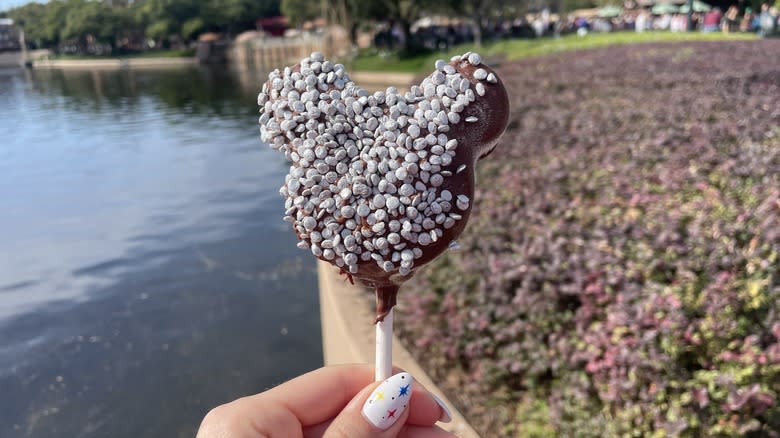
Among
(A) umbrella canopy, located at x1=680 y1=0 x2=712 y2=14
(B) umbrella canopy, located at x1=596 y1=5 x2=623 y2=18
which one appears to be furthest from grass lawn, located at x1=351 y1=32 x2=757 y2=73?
(B) umbrella canopy, located at x1=596 y1=5 x2=623 y2=18

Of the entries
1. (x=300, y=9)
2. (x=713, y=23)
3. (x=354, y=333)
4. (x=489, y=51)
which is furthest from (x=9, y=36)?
(x=354, y=333)

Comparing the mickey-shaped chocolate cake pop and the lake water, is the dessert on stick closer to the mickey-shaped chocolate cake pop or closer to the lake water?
the mickey-shaped chocolate cake pop

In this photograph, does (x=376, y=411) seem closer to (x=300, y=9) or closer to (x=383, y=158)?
(x=383, y=158)

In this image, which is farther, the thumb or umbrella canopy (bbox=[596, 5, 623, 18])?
umbrella canopy (bbox=[596, 5, 623, 18])

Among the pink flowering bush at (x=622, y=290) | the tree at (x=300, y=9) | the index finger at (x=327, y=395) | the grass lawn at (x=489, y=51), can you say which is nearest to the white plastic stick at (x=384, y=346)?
the index finger at (x=327, y=395)

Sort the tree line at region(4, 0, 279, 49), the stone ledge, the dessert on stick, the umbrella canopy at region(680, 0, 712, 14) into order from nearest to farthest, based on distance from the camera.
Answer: the dessert on stick < the stone ledge < the umbrella canopy at region(680, 0, 712, 14) < the tree line at region(4, 0, 279, 49)

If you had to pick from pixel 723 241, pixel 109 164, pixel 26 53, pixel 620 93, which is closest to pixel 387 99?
pixel 723 241

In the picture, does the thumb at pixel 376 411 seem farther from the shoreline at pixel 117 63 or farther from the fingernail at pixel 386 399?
the shoreline at pixel 117 63
